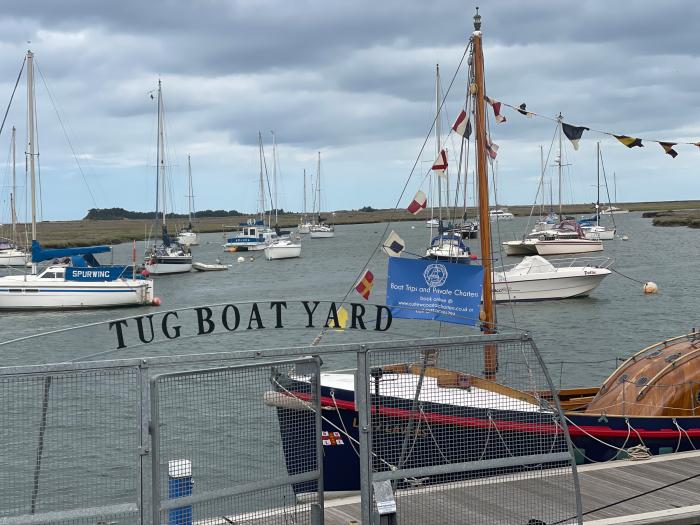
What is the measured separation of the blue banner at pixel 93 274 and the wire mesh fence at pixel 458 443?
4089cm

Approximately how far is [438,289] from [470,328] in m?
19.9

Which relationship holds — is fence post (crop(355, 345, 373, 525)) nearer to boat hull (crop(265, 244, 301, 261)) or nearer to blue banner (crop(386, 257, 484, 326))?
blue banner (crop(386, 257, 484, 326))

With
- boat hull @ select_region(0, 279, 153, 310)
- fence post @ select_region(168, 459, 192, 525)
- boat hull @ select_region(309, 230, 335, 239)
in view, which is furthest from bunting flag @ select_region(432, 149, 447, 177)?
boat hull @ select_region(309, 230, 335, 239)

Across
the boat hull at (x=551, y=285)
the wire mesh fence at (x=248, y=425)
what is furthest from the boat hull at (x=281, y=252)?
the wire mesh fence at (x=248, y=425)

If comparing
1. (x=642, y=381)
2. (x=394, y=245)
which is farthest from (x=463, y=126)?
(x=642, y=381)

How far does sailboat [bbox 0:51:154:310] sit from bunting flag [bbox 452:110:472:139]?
33.9 metres

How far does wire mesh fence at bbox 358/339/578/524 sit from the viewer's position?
7418 millimetres

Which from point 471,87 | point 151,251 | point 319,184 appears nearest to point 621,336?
point 471,87

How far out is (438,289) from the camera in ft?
46.0

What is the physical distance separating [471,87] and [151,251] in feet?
204

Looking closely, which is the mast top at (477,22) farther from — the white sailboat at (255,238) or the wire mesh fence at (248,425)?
the white sailboat at (255,238)

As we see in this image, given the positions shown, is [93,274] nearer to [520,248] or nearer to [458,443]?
[458,443]

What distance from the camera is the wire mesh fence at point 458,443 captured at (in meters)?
7.42

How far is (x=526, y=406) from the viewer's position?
9.09 metres
